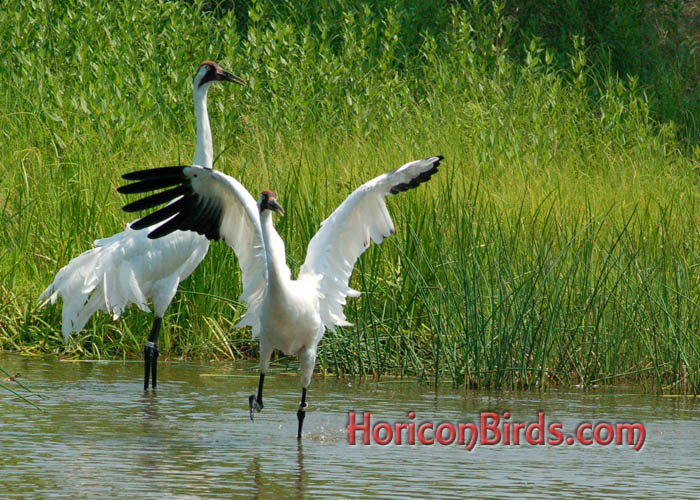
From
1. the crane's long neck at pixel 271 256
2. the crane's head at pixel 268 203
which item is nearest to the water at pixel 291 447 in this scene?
the crane's long neck at pixel 271 256

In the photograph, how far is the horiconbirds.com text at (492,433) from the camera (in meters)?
6.81

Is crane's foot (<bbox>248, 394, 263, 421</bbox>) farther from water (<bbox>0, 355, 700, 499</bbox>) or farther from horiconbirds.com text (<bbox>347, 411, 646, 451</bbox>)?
horiconbirds.com text (<bbox>347, 411, 646, 451</bbox>)

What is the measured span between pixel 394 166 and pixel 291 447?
417cm

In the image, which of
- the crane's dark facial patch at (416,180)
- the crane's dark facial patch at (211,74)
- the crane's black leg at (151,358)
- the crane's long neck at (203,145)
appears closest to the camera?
the crane's dark facial patch at (416,180)

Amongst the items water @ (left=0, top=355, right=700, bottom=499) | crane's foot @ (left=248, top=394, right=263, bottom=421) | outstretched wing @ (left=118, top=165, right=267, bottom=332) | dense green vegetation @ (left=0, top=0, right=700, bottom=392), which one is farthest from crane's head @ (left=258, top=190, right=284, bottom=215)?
dense green vegetation @ (left=0, top=0, right=700, bottom=392)

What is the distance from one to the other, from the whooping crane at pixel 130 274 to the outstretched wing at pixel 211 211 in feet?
4.46

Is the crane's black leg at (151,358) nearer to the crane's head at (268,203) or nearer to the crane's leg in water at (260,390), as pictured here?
the crane's leg in water at (260,390)

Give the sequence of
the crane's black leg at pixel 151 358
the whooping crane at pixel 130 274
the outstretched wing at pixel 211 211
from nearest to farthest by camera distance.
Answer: the outstretched wing at pixel 211 211 → the crane's black leg at pixel 151 358 → the whooping crane at pixel 130 274

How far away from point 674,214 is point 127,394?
16.0 feet

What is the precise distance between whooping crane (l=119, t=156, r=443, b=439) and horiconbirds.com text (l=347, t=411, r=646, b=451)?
1.44ft

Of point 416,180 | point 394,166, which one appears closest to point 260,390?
point 416,180

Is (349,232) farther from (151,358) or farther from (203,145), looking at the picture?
(203,145)

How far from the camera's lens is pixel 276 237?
6984 millimetres

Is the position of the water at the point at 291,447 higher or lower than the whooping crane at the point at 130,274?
lower
